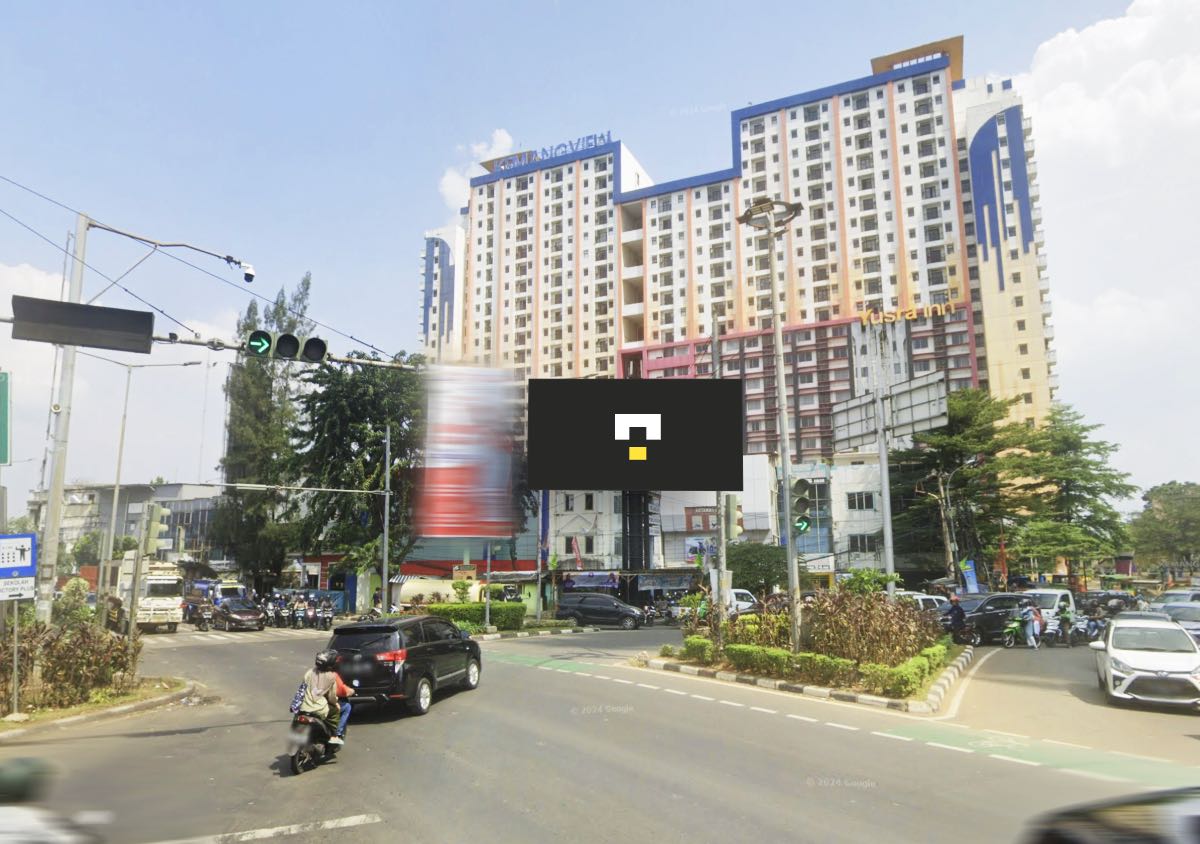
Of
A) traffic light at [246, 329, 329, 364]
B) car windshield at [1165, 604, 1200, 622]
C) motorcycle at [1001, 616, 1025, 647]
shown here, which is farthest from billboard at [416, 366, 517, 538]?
motorcycle at [1001, 616, 1025, 647]

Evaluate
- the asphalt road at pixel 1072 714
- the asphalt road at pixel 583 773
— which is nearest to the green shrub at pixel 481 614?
the asphalt road at pixel 583 773

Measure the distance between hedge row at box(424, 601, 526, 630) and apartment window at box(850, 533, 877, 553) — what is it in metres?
33.0

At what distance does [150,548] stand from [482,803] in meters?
11.1

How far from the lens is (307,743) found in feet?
29.3

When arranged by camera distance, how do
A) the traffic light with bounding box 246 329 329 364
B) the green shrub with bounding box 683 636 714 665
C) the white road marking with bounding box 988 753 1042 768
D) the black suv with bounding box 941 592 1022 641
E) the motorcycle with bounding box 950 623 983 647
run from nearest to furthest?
1. the white road marking with bounding box 988 753 1042 768
2. the traffic light with bounding box 246 329 329 364
3. the green shrub with bounding box 683 636 714 665
4. the motorcycle with bounding box 950 623 983 647
5. the black suv with bounding box 941 592 1022 641

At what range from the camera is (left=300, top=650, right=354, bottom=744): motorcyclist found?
9234mm

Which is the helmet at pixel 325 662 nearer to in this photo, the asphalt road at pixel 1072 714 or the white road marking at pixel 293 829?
the white road marking at pixel 293 829

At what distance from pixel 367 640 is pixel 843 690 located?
8.68 m

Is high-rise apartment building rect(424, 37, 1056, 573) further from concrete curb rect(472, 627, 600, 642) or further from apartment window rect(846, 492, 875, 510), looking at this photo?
concrete curb rect(472, 627, 600, 642)

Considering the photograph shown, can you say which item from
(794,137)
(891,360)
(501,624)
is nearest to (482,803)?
(501,624)

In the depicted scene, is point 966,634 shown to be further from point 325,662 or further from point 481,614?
point 325,662

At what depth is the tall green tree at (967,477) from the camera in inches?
2015

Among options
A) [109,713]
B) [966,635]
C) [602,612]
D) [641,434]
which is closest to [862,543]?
[602,612]

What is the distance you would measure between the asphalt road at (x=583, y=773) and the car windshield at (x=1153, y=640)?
16.7 ft
